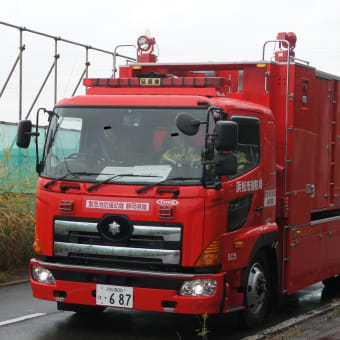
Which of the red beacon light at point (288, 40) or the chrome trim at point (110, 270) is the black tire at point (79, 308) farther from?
the red beacon light at point (288, 40)

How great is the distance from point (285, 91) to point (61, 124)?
8.74ft

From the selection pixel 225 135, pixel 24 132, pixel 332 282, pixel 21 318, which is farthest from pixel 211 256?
pixel 332 282

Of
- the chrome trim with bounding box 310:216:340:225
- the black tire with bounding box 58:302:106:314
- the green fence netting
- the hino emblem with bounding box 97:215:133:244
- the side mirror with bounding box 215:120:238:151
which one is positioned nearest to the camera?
the side mirror with bounding box 215:120:238:151

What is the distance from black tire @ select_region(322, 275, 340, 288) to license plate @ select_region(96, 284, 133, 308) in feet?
15.7

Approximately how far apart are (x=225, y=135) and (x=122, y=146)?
3.64 ft

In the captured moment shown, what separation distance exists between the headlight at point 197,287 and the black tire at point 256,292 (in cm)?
76

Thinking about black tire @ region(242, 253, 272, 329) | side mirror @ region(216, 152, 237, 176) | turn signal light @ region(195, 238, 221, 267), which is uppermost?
side mirror @ region(216, 152, 237, 176)

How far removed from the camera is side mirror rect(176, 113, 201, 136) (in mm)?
7047

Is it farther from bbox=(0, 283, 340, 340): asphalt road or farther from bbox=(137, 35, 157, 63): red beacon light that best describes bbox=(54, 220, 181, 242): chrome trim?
bbox=(137, 35, 157, 63): red beacon light

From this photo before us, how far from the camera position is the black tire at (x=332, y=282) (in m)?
11.1

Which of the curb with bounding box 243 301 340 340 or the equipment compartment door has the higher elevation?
the equipment compartment door

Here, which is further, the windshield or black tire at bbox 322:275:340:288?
black tire at bbox 322:275:340:288

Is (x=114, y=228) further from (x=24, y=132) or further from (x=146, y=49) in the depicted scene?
(x=146, y=49)

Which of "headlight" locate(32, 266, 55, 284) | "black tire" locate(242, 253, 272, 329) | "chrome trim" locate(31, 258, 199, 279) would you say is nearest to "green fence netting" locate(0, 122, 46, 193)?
"headlight" locate(32, 266, 55, 284)
